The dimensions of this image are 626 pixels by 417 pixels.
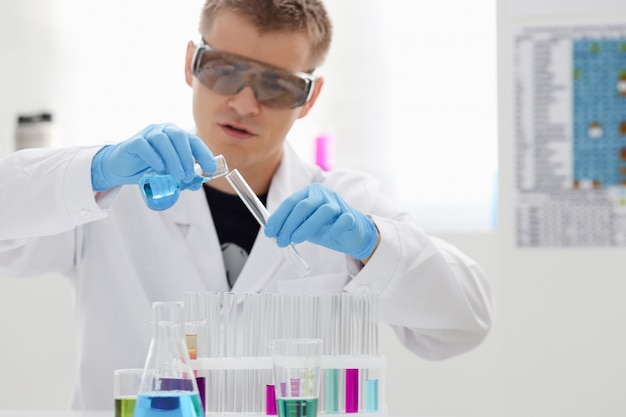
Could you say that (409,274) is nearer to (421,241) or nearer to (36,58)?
(421,241)

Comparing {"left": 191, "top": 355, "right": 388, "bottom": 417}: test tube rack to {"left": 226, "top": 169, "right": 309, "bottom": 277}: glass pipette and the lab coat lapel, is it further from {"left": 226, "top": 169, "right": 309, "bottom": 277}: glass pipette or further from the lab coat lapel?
the lab coat lapel

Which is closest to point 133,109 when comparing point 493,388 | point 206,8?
point 206,8

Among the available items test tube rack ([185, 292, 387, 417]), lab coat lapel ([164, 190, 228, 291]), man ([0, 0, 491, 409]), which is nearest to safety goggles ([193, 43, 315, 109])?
man ([0, 0, 491, 409])

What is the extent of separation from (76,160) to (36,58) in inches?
72.6

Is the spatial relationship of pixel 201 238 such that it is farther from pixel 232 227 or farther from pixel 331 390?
pixel 331 390

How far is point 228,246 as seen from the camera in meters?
2.11

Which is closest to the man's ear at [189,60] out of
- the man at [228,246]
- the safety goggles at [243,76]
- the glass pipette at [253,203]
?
the man at [228,246]

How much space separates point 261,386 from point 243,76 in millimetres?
896

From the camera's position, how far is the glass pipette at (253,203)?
1460 mm

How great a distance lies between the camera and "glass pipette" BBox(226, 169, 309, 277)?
1460mm

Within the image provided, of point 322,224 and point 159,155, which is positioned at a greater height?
point 159,155

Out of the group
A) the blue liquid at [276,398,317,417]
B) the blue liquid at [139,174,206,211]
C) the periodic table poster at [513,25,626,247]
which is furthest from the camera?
the periodic table poster at [513,25,626,247]

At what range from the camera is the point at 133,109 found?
10.9 feet

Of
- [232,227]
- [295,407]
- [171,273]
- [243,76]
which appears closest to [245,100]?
[243,76]
